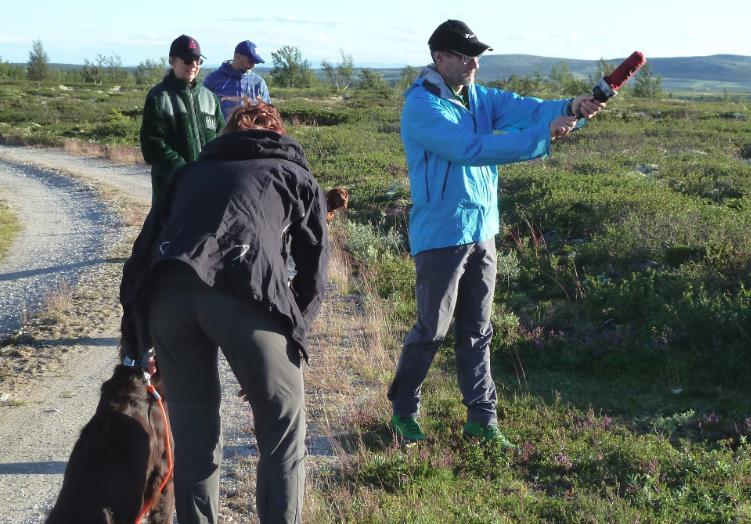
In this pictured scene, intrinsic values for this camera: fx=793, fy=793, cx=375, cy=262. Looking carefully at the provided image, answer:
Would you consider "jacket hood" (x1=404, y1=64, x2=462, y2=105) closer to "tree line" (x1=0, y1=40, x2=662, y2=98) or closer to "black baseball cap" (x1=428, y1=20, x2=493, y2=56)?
"black baseball cap" (x1=428, y1=20, x2=493, y2=56)

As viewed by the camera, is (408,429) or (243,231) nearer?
(243,231)

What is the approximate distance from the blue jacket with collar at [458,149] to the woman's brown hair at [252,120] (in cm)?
98

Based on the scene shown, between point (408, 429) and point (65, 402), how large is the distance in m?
2.23

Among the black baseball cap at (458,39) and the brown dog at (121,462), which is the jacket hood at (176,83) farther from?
the brown dog at (121,462)

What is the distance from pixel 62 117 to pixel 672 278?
30.3m

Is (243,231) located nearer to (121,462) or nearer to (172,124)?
(121,462)

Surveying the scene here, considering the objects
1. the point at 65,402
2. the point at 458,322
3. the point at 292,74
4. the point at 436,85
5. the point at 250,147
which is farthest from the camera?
the point at 292,74

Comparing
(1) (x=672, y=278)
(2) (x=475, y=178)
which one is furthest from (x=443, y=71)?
(1) (x=672, y=278)

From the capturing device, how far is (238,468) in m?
4.07

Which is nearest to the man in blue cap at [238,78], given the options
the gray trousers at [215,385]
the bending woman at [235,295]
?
the bending woman at [235,295]

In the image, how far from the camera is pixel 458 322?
418 cm

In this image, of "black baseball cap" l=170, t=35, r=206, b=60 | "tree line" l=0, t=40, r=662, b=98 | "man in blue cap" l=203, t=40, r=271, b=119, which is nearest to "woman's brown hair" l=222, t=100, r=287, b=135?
"black baseball cap" l=170, t=35, r=206, b=60

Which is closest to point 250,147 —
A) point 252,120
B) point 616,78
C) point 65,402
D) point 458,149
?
point 252,120

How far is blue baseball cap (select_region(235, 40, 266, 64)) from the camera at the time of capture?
689 centimetres
